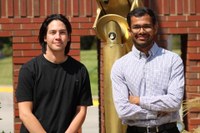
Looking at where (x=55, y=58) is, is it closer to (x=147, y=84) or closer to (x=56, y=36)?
(x=56, y=36)

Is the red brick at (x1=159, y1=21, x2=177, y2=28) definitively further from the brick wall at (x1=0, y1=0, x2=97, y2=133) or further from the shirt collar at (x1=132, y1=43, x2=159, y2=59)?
the shirt collar at (x1=132, y1=43, x2=159, y2=59)

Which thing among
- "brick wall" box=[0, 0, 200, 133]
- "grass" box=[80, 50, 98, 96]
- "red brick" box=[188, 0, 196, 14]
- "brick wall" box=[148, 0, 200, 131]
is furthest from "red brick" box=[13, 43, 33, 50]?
"grass" box=[80, 50, 98, 96]

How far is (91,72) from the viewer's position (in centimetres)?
2066

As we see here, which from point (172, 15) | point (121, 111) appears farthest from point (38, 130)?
point (172, 15)

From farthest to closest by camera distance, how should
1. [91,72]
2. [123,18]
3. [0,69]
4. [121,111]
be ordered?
[0,69]
[91,72]
[123,18]
[121,111]

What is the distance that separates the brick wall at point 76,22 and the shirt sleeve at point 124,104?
2.54 metres

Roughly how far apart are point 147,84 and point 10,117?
28.1 ft

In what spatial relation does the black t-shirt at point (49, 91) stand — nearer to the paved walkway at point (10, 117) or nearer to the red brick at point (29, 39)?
the red brick at point (29, 39)

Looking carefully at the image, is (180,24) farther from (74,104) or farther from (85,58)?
(85,58)

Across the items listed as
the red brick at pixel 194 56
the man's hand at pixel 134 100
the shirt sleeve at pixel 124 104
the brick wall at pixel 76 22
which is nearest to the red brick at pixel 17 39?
the brick wall at pixel 76 22

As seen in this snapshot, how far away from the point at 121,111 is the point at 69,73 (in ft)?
1.35

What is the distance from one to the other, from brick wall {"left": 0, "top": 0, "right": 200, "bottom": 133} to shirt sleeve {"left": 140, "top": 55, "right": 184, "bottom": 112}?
2620 mm

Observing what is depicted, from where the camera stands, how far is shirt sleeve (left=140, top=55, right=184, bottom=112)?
11.8ft

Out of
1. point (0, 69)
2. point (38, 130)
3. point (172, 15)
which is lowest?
point (0, 69)
